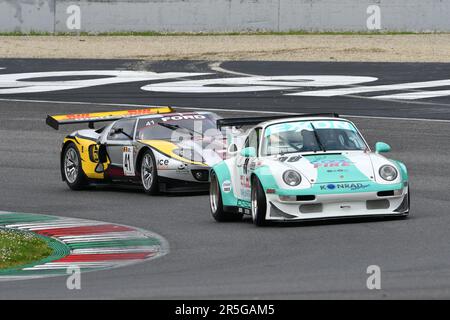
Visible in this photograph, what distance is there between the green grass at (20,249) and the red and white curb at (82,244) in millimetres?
117

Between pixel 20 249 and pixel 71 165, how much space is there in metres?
7.15

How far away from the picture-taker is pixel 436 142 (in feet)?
72.2

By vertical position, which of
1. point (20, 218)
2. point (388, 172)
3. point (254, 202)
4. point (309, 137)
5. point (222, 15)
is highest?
point (222, 15)

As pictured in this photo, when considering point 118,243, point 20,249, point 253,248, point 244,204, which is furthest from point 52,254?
point 244,204

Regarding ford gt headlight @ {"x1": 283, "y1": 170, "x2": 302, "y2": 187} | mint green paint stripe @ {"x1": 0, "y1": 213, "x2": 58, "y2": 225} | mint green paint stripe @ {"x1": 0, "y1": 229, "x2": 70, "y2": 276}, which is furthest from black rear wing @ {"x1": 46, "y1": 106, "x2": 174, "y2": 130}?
ford gt headlight @ {"x1": 283, "y1": 170, "x2": 302, "y2": 187}

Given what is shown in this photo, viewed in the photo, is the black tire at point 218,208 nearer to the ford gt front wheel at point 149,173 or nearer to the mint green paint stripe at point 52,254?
the mint green paint stripe at point 52,254

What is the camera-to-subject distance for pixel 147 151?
59.0 ft

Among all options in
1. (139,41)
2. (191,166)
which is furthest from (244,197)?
(139,41)

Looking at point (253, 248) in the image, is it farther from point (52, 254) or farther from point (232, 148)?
point (232, 148)

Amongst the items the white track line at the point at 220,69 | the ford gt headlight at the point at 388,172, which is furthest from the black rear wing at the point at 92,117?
the white track line at the point at 220,69

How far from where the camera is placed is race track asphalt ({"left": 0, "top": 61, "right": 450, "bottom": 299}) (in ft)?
32.1

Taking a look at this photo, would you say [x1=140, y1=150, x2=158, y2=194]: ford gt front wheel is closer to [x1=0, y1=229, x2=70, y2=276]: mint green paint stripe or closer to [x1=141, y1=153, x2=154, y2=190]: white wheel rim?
[x1=141, y1=153, x2=154, y2=190]: white wheel rim

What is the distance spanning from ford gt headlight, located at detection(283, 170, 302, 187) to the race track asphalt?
48 centimetres

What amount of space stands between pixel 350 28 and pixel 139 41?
21.9ft
